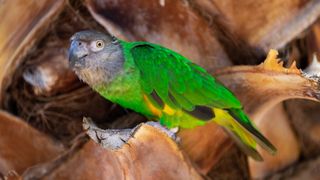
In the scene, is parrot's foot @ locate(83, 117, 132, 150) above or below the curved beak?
below

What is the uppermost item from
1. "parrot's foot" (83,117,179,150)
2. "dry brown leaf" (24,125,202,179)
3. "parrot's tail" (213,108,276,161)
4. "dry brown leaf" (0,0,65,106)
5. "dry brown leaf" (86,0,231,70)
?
"dry brown leaf" (0,0,65,106)

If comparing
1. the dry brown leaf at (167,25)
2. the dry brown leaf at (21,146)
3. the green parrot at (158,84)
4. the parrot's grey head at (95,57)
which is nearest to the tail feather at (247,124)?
the green parrot at (158,84)

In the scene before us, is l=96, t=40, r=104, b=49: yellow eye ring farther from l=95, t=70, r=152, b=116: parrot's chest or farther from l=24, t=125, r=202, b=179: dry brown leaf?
l=24, t=125, r=202, b=179: dry brown leaf

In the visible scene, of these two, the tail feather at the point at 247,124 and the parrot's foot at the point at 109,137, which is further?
the tail feather at the point at 247,124

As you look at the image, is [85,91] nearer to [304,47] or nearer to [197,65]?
[197,65]

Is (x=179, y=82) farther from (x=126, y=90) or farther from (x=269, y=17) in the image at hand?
(x=269, y=17)

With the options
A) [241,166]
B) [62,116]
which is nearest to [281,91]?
[241,166]

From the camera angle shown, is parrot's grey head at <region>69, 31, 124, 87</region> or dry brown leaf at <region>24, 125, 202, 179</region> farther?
parrot's grey head at <region>69, 31, 124, 87</region>

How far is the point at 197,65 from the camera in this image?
→ 1.59m

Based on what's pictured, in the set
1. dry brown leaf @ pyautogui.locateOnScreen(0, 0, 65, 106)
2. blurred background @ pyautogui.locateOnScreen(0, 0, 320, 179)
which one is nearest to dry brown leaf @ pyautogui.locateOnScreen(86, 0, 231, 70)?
blurred background @ pyautogui.locateOnScreen(0, 0, 320, 179)

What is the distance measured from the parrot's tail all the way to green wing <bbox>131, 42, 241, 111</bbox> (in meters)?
0.03

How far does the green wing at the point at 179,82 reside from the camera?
1556mm

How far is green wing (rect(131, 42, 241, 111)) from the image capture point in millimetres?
1556

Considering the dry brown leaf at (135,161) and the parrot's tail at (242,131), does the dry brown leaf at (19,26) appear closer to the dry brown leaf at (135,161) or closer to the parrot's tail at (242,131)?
the dry brown leaf at (135,161)
